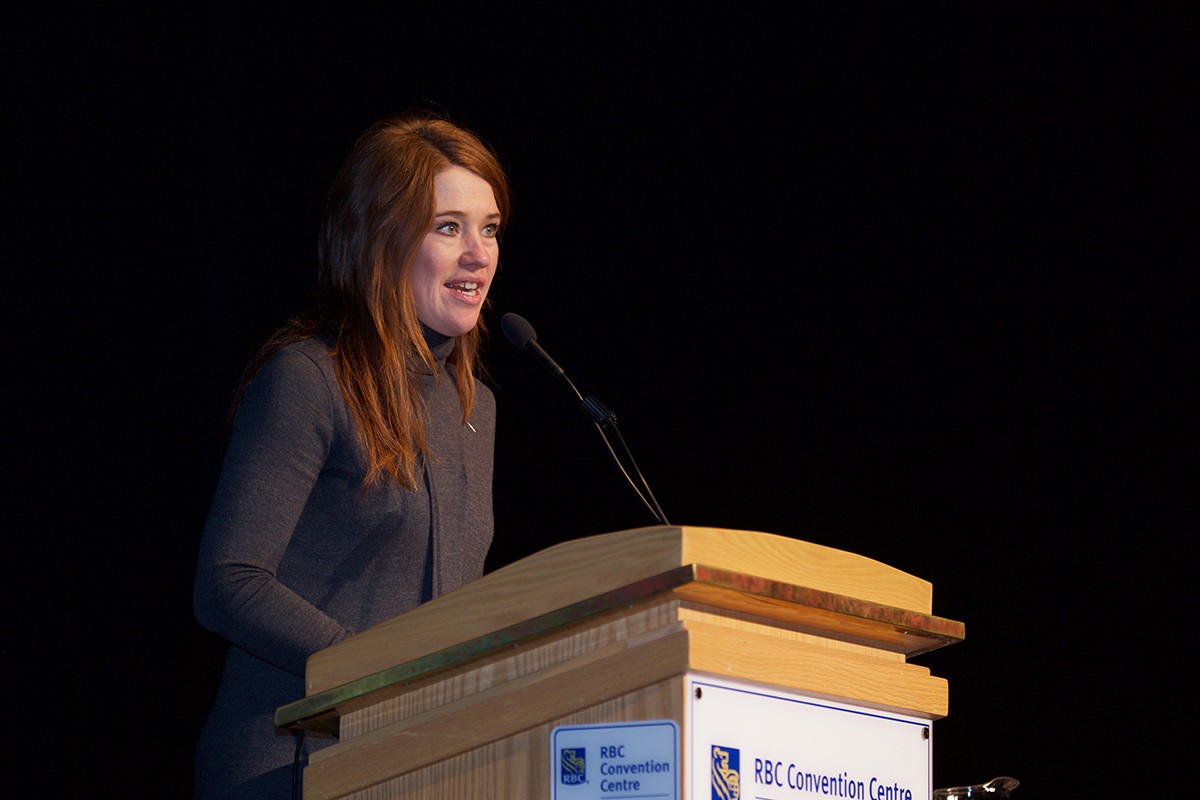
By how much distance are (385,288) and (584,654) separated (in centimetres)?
96

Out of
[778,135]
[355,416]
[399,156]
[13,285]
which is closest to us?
[355,416]

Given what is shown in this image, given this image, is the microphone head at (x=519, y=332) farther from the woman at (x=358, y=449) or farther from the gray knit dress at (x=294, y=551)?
the gray knit dress at (x=294, y=551)

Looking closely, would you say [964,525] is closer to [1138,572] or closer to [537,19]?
[1138,572]

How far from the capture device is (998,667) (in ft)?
9.66

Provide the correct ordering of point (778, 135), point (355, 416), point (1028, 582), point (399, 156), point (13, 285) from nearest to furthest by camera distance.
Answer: point (355, 416)
point (399, 156)
point (13, 285)
point (1028, 582)
point (778, 135)

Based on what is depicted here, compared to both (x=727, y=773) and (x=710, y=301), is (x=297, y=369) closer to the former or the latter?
(x=727, y=773)

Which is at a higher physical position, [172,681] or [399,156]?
[399,156]

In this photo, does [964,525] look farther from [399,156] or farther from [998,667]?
[399,156]

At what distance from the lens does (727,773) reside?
113 cm

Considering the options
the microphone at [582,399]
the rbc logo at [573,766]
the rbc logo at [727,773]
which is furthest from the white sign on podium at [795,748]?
the microphone at [582,399]

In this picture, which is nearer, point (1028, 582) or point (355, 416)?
point (355, 416)

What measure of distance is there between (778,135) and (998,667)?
136 cm

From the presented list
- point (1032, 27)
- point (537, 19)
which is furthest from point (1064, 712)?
point (537, 19)

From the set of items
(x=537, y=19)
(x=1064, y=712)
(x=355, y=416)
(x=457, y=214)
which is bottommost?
(x=1064, y=712)
